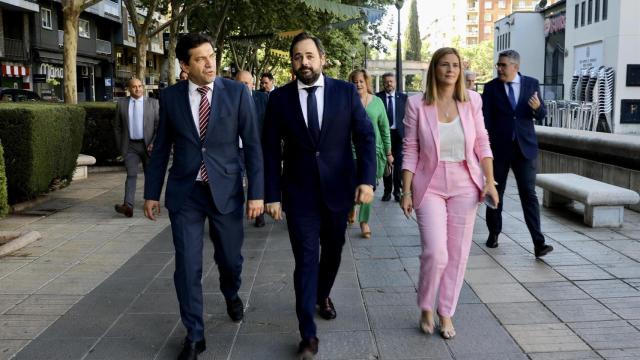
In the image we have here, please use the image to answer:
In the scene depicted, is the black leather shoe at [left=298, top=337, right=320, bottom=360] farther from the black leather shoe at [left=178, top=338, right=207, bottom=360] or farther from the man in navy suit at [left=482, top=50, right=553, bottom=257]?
the man in navy suit at [left=482, top=50, right=553, bottom=257]

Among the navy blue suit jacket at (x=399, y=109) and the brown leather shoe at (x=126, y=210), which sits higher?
the navy blue suit jacket at (x=399, y=109)

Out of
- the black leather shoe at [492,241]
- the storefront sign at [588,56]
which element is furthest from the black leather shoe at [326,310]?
the storefront sign at [588,56]

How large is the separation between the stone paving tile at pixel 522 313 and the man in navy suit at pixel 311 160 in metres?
1.40

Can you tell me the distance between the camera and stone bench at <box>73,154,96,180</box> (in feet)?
43.9

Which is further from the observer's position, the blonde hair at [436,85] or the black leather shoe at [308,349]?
the blonde hair at [436,85]

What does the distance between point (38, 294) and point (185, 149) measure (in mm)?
2288

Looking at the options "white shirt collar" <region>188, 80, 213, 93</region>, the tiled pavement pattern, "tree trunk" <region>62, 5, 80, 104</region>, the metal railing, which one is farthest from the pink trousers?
the metal railing

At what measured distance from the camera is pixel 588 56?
40.8 m

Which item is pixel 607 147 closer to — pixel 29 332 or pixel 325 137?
pixel 325 137

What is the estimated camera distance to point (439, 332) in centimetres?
452

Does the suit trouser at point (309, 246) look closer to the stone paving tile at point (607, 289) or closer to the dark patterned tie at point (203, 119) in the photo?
the dark patterned tie at point (203, 119)

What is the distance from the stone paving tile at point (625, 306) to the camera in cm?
481

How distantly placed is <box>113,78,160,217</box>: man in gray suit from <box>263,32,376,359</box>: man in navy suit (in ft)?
17.5

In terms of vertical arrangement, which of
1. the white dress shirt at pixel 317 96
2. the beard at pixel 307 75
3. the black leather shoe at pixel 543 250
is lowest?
the black leather shoe at pixel 543 250
